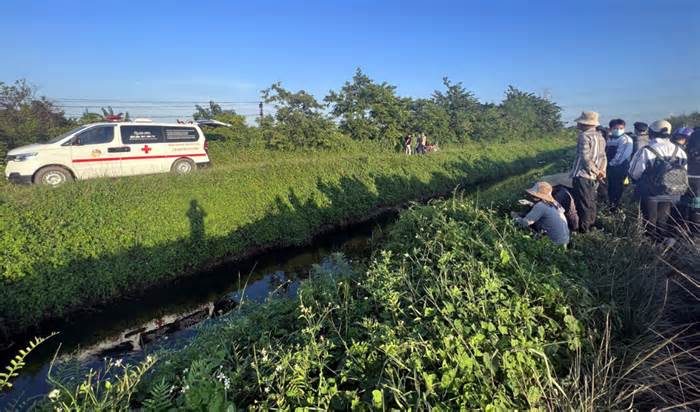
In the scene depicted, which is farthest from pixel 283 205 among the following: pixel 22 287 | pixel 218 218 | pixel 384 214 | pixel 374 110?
pixel 374 110

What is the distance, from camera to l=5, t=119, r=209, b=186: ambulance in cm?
815

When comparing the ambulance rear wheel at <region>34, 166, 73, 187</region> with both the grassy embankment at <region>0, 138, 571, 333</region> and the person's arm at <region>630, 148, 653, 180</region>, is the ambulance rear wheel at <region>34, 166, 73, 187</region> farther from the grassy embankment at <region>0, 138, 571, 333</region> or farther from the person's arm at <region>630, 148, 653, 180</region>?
the person's arm at <region>630, 148, 653, 180</region>

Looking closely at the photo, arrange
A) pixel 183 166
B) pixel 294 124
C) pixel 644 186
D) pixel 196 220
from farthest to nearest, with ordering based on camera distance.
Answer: pixel 294 124, pixel 183 166, pixel 196 220, pixel 644 186

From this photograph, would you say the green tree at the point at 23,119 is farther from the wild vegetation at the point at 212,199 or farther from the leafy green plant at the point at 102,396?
the leafy green plant at the point at 102,396

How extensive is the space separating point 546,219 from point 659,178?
7.63 feet

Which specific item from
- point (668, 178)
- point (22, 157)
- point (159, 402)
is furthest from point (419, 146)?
point (159, 402)

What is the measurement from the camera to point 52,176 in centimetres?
848

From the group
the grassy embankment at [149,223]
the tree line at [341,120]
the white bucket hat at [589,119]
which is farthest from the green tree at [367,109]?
the white bucket hat at [589,119]

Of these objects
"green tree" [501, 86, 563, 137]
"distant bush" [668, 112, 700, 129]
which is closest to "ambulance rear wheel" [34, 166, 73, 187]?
"distant bush" [668, 112, 700, 129]

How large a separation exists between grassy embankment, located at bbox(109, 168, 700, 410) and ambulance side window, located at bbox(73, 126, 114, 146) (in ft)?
27.2

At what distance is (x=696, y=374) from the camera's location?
94.2 inches

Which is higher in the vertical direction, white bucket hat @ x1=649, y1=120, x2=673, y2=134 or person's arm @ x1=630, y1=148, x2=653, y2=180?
white bucket hat @ x1=649, y1=120, x2=673, y2=134

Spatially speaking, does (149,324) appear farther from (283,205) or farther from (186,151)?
(186,151)

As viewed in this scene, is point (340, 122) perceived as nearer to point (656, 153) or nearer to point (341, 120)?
point (341, 120)
